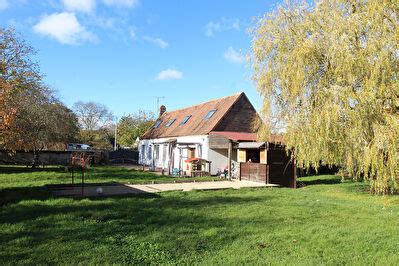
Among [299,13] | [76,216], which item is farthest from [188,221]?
[299,13]

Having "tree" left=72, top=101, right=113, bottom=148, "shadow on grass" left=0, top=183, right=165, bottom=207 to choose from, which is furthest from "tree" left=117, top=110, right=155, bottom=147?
"shadow on grass" left=0, top=183, right=165, bottom=207

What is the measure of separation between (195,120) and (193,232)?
2234 centimetres

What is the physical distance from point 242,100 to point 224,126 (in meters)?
3.03

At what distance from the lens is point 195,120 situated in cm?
2972

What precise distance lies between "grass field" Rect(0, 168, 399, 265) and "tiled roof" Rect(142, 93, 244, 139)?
1439 centimetres

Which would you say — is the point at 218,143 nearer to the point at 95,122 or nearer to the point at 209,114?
the point at 209,114

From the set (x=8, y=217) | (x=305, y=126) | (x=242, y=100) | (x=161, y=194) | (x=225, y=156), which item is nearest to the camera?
(x=8, y=217)

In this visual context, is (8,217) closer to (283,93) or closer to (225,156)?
(283,93)

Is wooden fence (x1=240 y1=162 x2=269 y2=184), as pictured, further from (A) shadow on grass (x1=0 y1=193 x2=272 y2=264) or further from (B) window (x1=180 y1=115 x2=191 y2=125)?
(B) window (x1=180 y1=115 x2=191 y2=125)

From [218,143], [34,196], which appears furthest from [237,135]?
[34,196]

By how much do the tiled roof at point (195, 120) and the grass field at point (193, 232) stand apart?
1439cm

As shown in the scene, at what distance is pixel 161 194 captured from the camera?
14.0 metres

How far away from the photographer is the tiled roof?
2631cm

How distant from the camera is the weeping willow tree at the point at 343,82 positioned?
1053 centimetres
